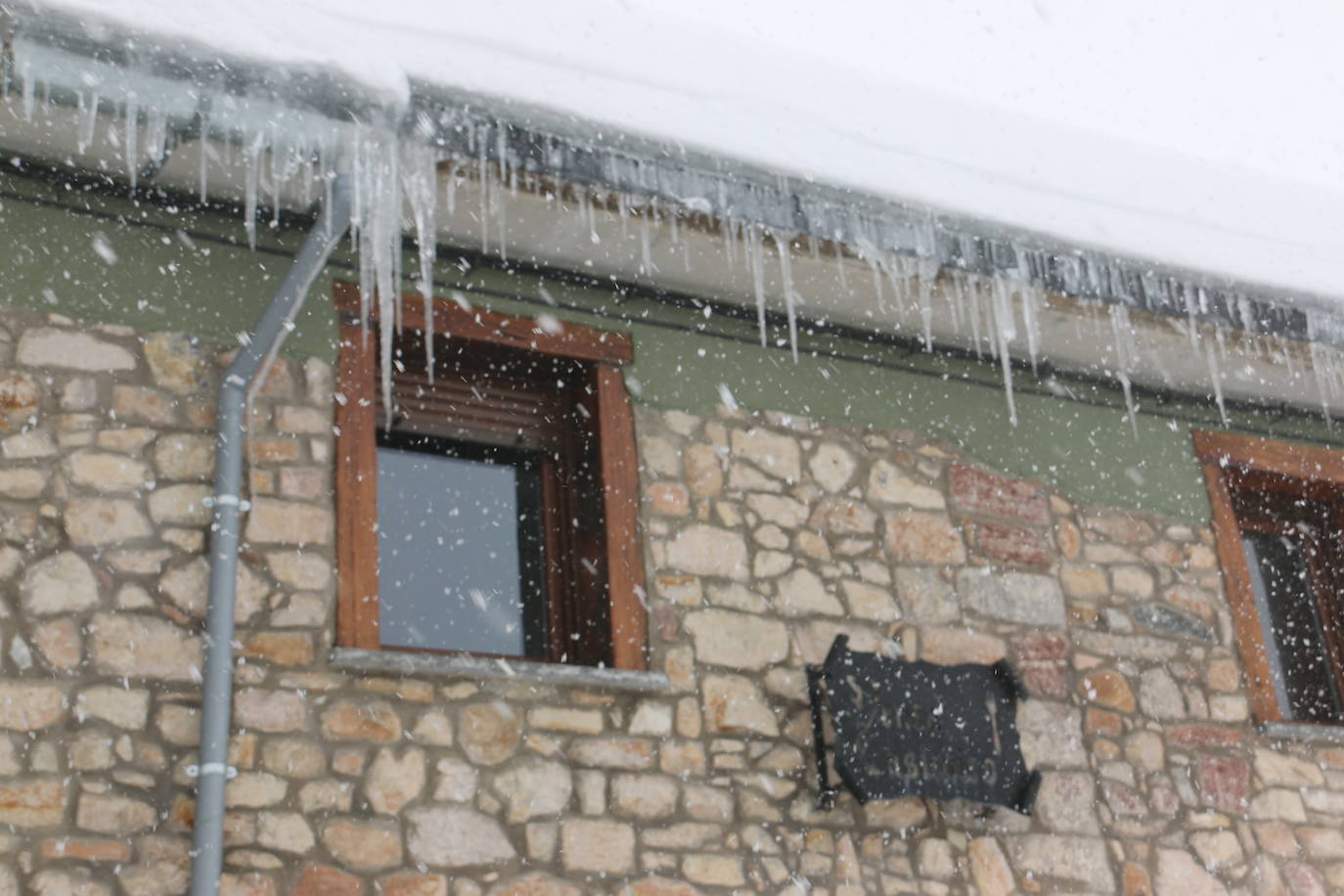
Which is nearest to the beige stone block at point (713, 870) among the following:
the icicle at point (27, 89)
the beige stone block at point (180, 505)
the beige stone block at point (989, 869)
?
the beige stone block at point (989, 869)

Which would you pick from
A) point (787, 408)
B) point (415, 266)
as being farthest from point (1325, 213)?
point (415, 266)

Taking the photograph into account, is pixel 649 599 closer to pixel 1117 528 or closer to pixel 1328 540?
pixel 1117 528

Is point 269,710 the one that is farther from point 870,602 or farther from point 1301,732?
point 1301,732

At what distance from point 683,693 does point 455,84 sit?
6.05 ft

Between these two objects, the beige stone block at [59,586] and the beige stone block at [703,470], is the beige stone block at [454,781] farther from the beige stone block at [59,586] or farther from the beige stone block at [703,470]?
the beige stone block at [703,470]

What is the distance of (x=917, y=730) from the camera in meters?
4.96

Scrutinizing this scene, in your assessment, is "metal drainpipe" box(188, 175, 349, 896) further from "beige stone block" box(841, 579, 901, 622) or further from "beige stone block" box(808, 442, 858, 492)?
"beige stone block" box(841, 579, 901, 622)

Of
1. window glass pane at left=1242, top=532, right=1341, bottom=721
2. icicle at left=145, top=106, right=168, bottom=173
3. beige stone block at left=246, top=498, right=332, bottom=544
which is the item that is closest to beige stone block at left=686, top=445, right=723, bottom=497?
beige stone block at left=246, top=498, right=332, bottom=544

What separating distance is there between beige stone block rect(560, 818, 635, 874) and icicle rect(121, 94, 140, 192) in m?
2.10

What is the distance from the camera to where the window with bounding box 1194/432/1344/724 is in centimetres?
605

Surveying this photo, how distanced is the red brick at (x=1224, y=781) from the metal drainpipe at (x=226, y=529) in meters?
3.17

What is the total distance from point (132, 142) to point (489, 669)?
1.67 metres

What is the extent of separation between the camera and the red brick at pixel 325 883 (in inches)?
164

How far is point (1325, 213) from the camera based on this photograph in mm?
6152
